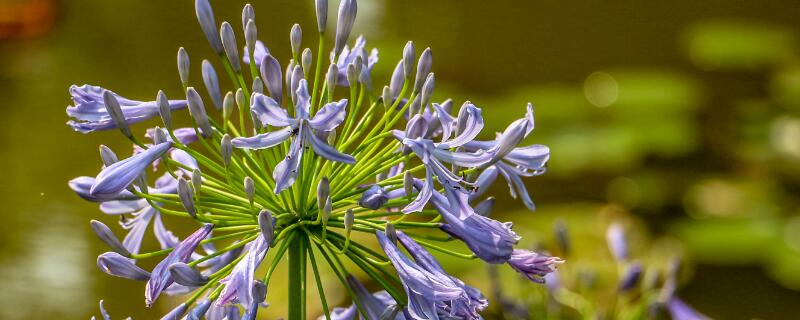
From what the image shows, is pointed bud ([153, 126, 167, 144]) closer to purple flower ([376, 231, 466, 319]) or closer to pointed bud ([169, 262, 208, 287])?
pointed bud ([169, 262, 208, 287])

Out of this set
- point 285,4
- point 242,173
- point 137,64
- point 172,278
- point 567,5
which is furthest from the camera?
point 567,5

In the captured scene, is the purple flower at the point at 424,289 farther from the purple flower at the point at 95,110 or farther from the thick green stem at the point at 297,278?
the purple flower at the point at 95,110

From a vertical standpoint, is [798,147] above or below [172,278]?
below

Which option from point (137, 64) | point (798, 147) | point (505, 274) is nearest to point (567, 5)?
point (798, 147)

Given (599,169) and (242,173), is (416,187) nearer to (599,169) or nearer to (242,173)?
(242,173)

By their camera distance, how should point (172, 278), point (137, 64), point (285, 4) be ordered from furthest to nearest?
point (137, 64), point (285, 4), point (172, 278)

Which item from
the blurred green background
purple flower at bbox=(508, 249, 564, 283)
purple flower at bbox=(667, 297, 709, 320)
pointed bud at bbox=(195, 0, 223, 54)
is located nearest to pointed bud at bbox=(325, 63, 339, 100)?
pointed bud at bbox=(195, 0, 223, 54)

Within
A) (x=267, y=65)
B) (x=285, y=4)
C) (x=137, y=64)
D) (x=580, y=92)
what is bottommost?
(x=580, y=92)
